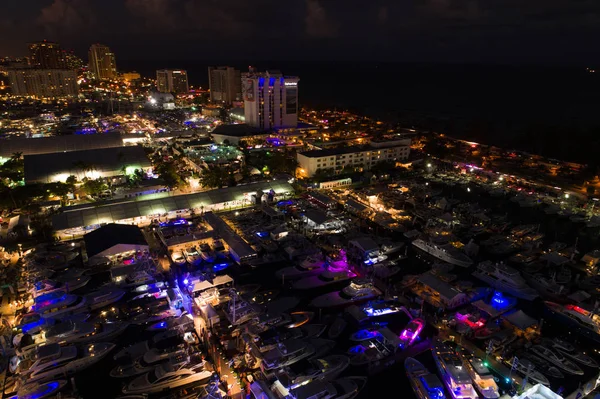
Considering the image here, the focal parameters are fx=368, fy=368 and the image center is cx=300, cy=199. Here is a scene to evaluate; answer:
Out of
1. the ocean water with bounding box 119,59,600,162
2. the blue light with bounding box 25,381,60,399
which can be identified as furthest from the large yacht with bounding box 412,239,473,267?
the ocean water with bounding box 119,59,600,162

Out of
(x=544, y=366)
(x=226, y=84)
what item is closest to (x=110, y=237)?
(x=544, y=366)

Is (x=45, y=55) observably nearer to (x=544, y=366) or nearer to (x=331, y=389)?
(x=331, y=389)

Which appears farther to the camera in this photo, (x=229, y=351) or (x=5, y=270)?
(x=5, y=270)

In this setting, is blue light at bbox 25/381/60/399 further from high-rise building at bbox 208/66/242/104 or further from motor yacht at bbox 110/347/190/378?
high-rise building at bbox 208/66/242/104

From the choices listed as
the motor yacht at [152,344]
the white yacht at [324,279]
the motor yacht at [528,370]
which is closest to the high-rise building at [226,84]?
the white yacht at [324,279]

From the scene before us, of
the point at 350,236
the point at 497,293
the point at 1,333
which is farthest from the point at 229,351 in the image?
the point at 497,293

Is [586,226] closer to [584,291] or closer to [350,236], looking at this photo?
[584,291]
